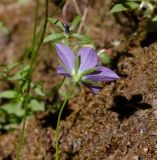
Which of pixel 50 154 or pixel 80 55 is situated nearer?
pixel 80 55

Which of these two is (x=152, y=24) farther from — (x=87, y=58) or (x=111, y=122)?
(x=87, y=58)

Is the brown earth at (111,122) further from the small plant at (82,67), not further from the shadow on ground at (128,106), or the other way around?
the small plant at (82,67)

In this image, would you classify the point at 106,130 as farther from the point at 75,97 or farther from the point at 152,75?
the point at 75,97

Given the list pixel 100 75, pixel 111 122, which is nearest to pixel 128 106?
pixel 111 122

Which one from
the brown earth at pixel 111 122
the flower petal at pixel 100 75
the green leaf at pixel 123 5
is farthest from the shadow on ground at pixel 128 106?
the green leaf at pixel 123 5

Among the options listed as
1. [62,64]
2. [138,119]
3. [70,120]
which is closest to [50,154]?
[70,120]

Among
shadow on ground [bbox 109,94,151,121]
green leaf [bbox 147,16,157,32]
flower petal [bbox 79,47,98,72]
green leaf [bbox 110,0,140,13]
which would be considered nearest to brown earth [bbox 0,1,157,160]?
shadow on ground [bbox 109,94,151,121]
